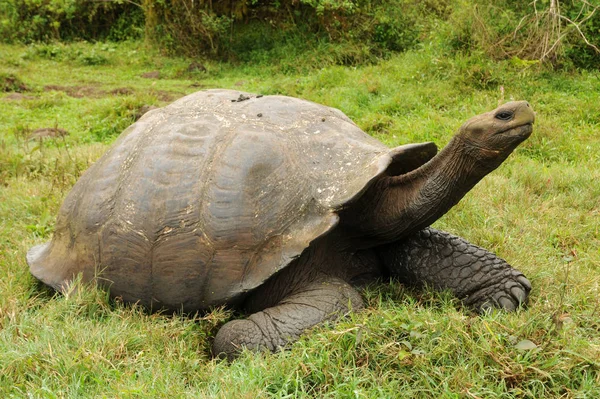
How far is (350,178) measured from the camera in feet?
9.63

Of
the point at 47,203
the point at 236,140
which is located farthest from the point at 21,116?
the point at 236,140

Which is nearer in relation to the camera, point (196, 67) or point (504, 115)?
point (504, 115)

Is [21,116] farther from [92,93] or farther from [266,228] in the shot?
[266,228]

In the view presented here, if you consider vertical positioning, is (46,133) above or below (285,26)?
below

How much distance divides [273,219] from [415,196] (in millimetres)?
677

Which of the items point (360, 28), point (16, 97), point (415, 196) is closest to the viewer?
point (415, 196)

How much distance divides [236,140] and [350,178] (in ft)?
2.02

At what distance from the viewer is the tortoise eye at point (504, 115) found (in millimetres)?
2570

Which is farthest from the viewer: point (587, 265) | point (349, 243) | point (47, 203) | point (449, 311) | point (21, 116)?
point (21, 116)

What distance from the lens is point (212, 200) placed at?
2965mm

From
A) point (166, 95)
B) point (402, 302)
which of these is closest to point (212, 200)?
point (402, 302)

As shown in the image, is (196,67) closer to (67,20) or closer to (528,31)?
(67,20)

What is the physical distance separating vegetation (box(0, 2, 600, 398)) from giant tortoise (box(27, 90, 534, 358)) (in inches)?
5.5

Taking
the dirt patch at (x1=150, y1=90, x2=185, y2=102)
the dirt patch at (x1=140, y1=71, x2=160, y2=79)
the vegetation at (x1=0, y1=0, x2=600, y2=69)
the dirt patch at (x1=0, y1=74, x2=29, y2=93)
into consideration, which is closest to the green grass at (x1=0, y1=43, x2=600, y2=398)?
the vegetation at (x1=0, y1=0, x2=600, y2=69)
